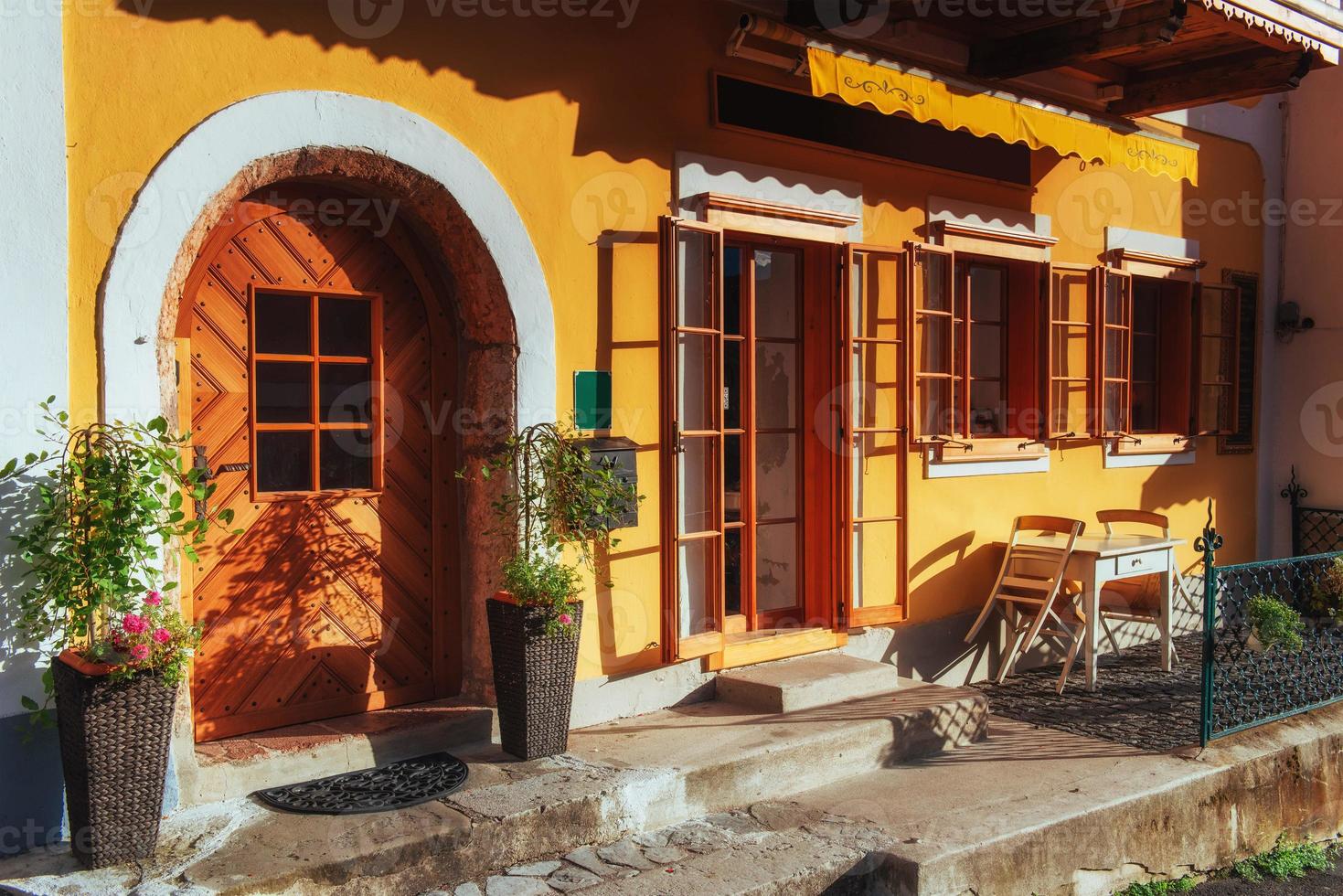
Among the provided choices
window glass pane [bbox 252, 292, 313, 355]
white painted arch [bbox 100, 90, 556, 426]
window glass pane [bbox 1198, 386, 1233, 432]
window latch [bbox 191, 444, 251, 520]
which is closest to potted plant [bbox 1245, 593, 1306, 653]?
window glass pane [bbox 1198, 386, 1233, 432]

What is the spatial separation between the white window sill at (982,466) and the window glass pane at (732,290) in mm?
1607

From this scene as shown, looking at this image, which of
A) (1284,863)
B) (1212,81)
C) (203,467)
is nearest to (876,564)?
(1284,863)

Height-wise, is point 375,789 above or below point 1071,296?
below

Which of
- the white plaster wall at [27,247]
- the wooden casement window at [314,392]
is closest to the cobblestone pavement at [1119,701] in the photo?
the wooden casement window at [314,392]

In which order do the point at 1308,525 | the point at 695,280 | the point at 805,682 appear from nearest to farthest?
the point at 805,682 → the point at 695,280 → the point at 1308,525

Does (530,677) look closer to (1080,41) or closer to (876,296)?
(876,296)

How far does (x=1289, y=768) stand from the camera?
5.94m

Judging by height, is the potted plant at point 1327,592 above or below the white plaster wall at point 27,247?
below

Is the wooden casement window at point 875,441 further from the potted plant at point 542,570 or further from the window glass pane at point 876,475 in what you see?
the potted plant at point 542,570

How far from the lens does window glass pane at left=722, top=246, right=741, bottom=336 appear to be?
6258mm

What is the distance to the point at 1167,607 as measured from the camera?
292 inches

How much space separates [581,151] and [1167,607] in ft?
15.1

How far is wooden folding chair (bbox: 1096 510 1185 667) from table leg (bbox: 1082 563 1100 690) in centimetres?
61

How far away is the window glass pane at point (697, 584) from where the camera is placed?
6.00 m
